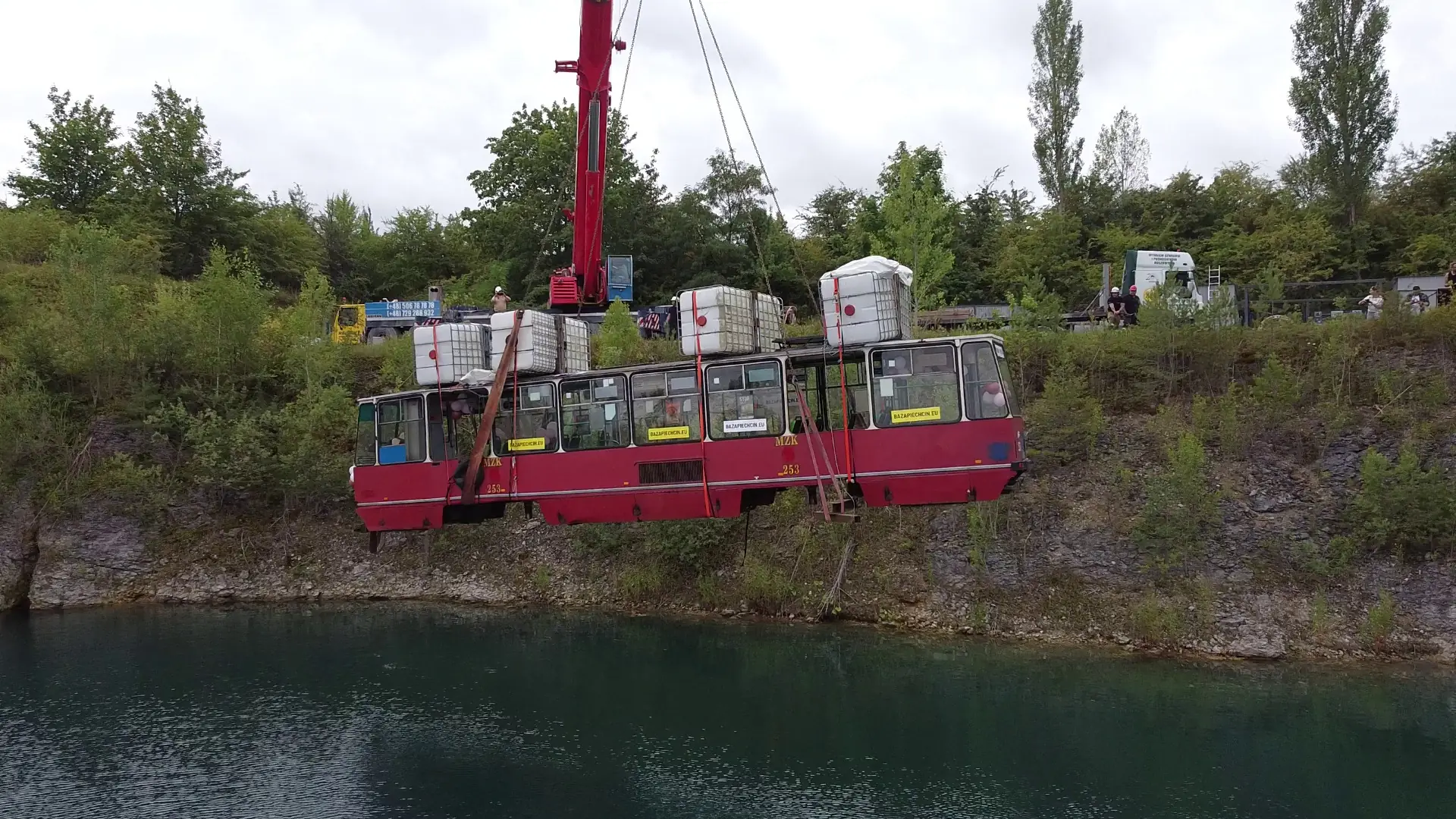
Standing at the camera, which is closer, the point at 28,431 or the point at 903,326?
the point at 903,326

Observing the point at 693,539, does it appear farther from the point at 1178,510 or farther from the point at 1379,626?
the point at 1379,626

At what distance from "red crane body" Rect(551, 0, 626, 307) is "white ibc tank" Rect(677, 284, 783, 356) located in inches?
127

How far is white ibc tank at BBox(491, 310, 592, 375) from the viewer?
1584cm

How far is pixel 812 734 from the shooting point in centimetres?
2059

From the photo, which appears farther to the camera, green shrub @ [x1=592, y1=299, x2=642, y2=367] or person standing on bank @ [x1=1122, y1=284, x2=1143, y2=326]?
green shrub @ [x1=592, y1=299, x2=642, y2=367]

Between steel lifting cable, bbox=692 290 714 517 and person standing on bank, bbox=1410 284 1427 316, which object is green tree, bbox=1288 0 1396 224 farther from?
steel lifting cable, bbox=692 290 714 517

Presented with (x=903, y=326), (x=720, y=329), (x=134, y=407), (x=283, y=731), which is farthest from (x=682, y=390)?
(x=134, y=407)

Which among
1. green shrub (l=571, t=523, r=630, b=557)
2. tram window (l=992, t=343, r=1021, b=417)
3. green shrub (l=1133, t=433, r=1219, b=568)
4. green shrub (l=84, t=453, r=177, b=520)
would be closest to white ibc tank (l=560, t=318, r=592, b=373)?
tram window (l=992, t=343, r=1021, b=417)

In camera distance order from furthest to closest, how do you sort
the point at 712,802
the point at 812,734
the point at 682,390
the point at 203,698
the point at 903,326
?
1. the point at 203,698
2. the point at 812,734
3. the point at 712,802
4. the point at 682,390
5. the point at 903,326

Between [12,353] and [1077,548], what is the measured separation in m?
34.2

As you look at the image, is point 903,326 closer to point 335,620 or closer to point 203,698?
point 203,698

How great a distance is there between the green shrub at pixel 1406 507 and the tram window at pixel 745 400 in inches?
630

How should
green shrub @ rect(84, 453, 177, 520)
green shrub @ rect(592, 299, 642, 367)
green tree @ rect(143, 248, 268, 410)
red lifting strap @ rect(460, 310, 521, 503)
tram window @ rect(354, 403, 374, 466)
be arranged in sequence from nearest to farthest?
red lifting strap @ rect(460, 310, 521, 503) < tram window @ rect(354, 403, 374, 466) < green shrub @ rect(592, 299, 642, 367) < green shrub @ rect(84, 453, 177, 520) < green tree @ rect(143, 248, 268, 410)

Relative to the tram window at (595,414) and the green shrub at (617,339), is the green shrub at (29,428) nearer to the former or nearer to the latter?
the green shrub at (617,339)
